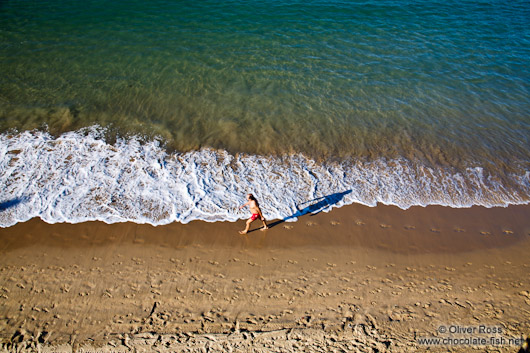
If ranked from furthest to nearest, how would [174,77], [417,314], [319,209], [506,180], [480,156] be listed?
1. [174,77]
2. [480,156]
3. [506,180]
4. [319,209]
5. [417,314]

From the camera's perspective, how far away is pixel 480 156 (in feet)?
40.3

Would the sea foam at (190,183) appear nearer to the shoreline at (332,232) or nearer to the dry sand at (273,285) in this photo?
the shoreline at (332,232)

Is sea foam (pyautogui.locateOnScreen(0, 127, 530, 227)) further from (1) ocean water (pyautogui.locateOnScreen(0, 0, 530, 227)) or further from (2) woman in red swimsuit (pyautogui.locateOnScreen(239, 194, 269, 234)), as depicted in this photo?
(2) woman in red swimsuit (pyautogui.locateOnScreen(239, 194, 269, 234))

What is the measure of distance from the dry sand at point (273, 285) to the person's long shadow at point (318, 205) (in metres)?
0.27

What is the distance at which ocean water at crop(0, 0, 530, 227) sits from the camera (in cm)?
1036

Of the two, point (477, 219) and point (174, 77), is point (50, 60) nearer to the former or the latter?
point (174, 77)

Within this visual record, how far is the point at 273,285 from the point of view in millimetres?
7629

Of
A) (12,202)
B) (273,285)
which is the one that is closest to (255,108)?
(273,285)

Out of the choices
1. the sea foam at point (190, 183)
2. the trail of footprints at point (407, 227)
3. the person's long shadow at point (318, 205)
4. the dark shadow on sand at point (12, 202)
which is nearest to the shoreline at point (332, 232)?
the trail of footprints at point (407, 227)

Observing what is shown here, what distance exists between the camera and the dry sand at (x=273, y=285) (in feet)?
21.6

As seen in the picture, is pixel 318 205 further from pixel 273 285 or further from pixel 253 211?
pixel 273 285

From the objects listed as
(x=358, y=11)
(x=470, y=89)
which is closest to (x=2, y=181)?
(x=470, y=89)

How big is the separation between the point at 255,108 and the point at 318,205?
5.89m

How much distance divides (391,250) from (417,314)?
1837 mm
